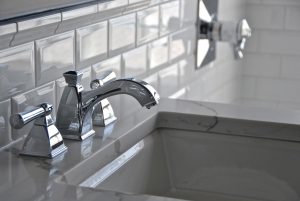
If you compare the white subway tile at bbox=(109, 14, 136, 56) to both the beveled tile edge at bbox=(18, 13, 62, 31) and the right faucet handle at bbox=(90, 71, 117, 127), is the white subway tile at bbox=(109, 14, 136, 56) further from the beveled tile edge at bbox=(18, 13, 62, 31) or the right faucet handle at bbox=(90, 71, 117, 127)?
the beveled tile edge at bbox=(18, 13, 62, 31)

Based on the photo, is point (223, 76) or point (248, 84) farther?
point (248, 84)

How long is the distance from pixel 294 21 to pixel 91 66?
1303 mm

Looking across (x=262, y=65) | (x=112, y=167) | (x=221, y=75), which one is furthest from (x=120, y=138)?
(x=262, y=65)

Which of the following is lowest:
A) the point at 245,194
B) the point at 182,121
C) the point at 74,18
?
the point at 245,194

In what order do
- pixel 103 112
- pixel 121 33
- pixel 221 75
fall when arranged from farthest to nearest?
pixel 221 75 < pixel 121 33 < pixel 103 112

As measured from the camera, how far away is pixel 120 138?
1197 millimetres

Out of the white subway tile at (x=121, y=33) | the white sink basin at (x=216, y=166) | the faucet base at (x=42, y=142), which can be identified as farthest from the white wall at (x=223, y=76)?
the faucet base at (x=42, y=142)

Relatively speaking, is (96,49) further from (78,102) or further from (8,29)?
(8,29)

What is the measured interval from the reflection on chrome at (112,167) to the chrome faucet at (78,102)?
0.07 meters

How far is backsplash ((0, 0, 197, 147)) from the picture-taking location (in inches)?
43.0

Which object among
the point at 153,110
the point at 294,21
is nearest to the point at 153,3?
the point at 153,110

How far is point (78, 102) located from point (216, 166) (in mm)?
341

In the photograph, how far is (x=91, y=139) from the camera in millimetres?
1175

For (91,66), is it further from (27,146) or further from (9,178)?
(9,178)
